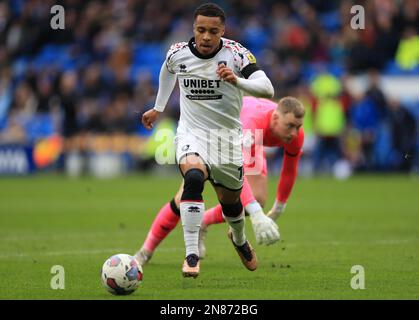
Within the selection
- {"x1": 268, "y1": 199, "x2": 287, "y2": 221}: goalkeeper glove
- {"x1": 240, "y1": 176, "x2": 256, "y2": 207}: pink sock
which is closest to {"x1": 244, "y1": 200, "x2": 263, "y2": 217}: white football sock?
{"x1": 240, "y1": 176, "x2": 256, "y2": 207}: pink sock

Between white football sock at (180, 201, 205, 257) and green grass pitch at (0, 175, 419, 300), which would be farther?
white football sock at (180, 201, 205, 257)

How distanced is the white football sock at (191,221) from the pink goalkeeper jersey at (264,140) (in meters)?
2.05

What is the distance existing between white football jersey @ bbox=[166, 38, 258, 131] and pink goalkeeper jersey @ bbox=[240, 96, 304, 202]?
4.86ft

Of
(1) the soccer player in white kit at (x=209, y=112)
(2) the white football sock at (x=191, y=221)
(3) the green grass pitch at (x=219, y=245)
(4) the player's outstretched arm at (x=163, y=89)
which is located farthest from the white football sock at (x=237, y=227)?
(4) the player's outstretched arm at (x=163, y=89)

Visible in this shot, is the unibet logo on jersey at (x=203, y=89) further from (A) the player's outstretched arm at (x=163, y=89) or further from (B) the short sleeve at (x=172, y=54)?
(A) the player's outstretched arm at (x=163, y=89)

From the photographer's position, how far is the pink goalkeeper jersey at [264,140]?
35.1 feet

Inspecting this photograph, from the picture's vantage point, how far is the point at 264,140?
11016mm

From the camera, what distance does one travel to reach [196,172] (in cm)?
855

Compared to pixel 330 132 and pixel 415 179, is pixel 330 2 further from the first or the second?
pixel 415 179

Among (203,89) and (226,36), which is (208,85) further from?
(226,36)

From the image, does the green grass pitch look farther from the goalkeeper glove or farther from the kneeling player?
the goalkeeper glove

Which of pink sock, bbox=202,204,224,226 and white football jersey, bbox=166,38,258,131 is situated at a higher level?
white football jersey, bbox=166,38,258,131

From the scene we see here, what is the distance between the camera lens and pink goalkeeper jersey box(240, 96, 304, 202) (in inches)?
421

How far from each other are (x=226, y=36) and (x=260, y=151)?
16741 mm
